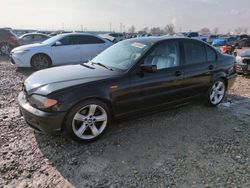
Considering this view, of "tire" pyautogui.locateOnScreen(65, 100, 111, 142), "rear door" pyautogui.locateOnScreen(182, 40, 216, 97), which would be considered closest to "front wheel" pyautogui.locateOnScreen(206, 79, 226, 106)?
"rear door" pyautogui.locateOnScreen(182, 40, 216, 97)

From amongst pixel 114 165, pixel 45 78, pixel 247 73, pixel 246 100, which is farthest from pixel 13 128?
pixel 247 73

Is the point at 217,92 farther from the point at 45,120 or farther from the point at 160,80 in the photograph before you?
the point at 45,120

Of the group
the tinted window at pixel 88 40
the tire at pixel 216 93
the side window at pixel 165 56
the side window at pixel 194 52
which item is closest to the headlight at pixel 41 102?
the side window at pixel 165 56

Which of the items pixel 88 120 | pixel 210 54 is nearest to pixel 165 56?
pixel 210 54

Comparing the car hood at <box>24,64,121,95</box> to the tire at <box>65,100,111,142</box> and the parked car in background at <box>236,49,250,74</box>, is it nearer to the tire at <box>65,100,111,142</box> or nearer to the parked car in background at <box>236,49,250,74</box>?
the tire at <box>65,100,111,142</box>

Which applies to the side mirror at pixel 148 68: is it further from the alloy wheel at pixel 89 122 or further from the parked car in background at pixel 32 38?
the parked car in background at pixel 32 38

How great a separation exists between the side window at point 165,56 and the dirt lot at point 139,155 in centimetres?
A: 105

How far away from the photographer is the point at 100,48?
10.5 meters

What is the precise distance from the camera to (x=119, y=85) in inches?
150

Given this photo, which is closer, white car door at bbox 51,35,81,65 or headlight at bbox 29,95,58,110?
headlight at bbox 29,95,58,110

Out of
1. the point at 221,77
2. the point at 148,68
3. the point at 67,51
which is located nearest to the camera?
the point at 148,68

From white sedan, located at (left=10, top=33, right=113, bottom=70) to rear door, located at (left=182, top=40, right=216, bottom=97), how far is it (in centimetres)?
597

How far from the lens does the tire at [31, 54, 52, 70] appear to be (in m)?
9.33

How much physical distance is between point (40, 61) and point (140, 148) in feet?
23.2
